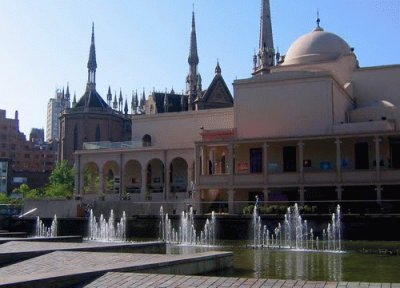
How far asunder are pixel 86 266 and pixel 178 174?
45.7m

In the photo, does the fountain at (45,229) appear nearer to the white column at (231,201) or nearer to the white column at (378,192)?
the white column at (231,201)

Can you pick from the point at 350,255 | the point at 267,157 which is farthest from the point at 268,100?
the point at 350,255

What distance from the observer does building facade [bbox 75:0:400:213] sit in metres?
39.4

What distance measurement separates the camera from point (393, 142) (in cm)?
4141

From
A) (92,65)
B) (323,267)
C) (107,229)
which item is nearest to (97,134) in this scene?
(92,65)

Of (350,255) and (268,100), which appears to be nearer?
(350,255)

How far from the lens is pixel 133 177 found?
60344 mm

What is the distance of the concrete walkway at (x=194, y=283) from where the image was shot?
32.0 feet

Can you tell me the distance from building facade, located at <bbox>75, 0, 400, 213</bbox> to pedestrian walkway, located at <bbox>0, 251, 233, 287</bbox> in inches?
955

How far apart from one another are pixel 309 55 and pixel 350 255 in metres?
31.6

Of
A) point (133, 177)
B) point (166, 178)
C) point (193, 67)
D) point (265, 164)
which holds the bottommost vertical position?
point (166, 178)

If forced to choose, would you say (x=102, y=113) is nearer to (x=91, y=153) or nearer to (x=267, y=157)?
(x=91, y=153)

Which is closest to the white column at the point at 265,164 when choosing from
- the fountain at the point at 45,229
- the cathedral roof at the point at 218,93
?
the fountain at the point at 45,229

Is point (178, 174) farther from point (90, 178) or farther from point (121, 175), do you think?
point (90, 178)
